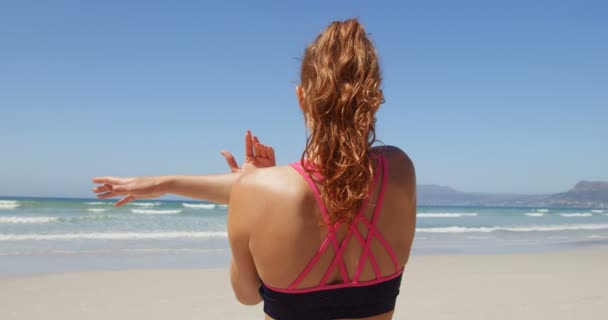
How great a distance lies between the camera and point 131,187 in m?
1.60

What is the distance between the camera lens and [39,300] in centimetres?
625

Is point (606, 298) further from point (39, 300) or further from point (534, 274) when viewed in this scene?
point (39, 300)

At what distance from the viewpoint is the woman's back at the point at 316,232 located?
4.48 ft

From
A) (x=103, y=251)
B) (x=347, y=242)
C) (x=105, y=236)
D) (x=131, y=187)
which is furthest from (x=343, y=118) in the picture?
(x=105, y=236)

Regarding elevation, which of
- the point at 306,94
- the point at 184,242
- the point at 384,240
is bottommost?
the point at 184,242

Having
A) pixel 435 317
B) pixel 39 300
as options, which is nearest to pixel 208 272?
pixel 39 300

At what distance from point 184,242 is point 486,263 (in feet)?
25.7

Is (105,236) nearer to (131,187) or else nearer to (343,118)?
(131,187)

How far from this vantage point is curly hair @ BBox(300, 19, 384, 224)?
1.36 m

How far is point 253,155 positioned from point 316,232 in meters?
0.57

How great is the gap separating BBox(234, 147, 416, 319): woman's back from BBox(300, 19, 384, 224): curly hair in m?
0.06

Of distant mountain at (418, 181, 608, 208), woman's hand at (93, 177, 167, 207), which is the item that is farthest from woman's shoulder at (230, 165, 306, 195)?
distant mountain at (418, 181, 608, 208)

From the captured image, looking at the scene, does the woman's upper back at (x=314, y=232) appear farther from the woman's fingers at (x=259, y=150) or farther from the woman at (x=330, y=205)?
the woman's fingers at (x=259, y=150)

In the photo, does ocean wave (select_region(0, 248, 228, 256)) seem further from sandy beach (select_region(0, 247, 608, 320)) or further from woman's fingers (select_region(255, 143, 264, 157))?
woman's fingers (select_region(255, 143, 264, 157))
